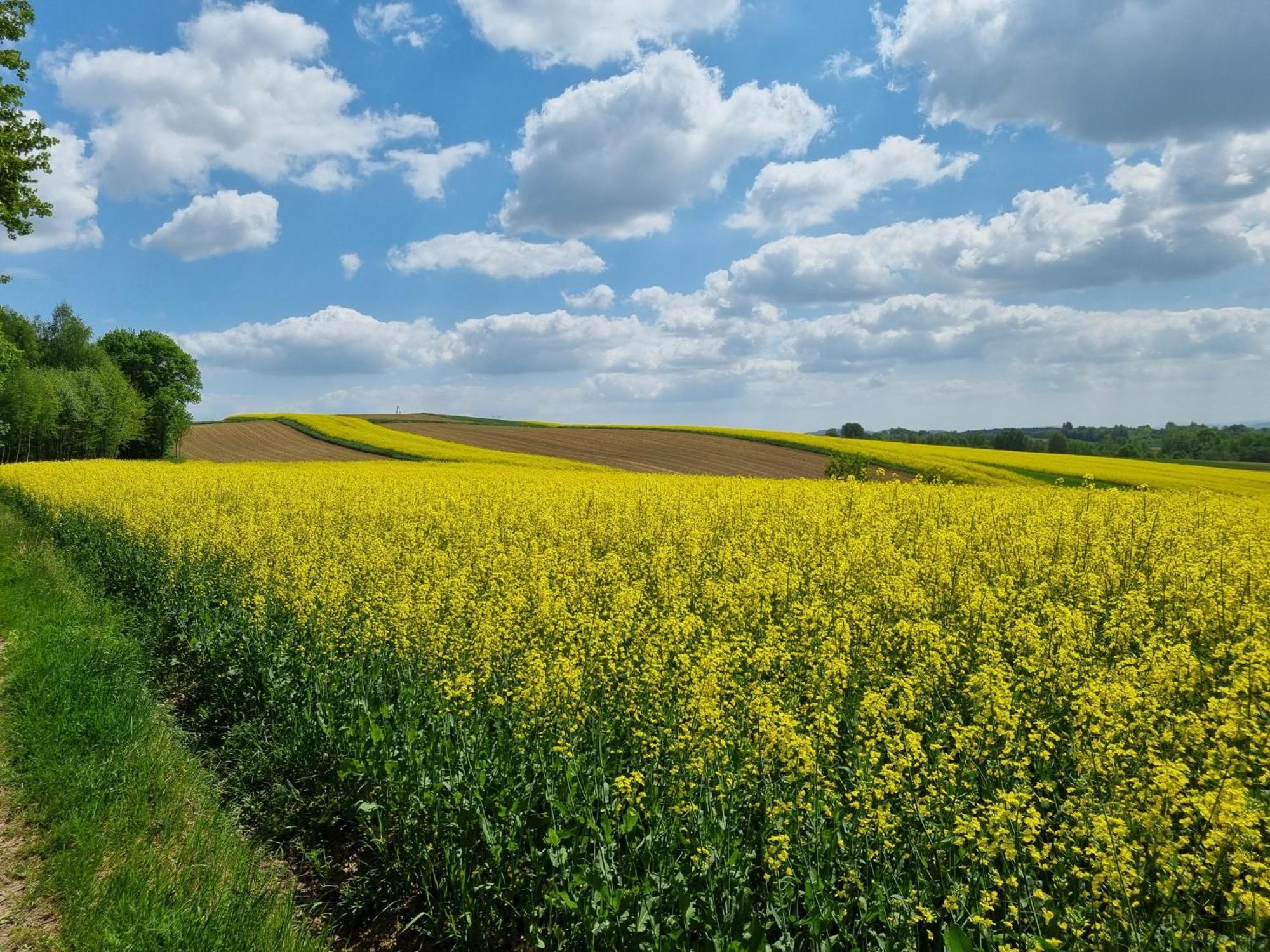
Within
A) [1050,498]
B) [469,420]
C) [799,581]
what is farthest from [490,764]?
[469,420]

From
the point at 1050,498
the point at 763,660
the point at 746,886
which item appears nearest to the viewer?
the point at 746,886

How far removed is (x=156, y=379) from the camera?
2820 inches

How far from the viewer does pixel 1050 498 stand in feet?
45.8

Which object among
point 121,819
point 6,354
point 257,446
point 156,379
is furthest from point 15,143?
point 156,379

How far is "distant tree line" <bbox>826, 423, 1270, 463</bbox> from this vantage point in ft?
222

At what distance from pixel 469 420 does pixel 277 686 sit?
89487mm

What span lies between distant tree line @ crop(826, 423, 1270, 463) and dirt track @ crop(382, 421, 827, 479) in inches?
600

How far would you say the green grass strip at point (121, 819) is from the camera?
4156mm

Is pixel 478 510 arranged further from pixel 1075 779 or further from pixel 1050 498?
pixel 1075 779

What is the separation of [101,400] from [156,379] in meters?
11.3

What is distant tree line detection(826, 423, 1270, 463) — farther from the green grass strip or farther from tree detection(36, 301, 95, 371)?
tree detection(36, 301, 95, 371)

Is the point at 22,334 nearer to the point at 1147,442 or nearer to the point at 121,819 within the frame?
the point at 121,819

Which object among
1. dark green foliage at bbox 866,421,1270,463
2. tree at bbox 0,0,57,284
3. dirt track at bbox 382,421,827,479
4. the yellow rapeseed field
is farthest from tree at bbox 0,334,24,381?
dark green foliage at bbox 866,421,1270,463

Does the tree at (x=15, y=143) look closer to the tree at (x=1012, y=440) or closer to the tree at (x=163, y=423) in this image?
the tree at (x=163, y=423)
